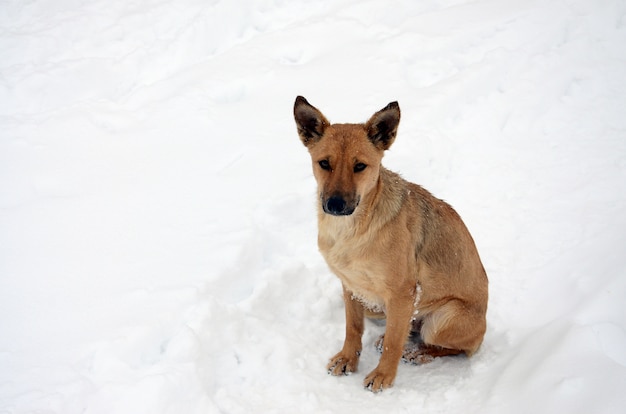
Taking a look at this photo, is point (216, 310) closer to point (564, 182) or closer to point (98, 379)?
point (98, 379)

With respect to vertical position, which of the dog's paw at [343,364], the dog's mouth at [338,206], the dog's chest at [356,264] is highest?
the dog's mouth at [338,206]

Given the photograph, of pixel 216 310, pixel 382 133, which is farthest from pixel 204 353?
pixel 382 133

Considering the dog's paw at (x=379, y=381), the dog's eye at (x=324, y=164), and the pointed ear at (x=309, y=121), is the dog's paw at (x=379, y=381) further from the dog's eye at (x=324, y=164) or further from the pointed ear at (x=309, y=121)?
the pointed ear at (x=309, y=121)

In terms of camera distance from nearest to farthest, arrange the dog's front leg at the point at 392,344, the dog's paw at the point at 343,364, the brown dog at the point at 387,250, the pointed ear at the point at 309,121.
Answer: the brown dog at the point at 387,250 < the dog's front leg at the point at 392,344 < the pointed ear at the point at 309,121 < the dog's paw at the point at 343,364

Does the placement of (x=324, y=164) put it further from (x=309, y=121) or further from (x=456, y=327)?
(x=456, y=327)

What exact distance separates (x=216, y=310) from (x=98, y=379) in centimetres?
115

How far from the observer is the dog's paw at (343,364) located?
4527 millimetres

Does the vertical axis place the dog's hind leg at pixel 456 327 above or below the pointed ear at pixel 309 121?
below

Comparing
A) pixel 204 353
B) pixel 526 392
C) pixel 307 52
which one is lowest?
pixel 204 353

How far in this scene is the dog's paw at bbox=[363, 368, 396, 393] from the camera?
4.33m

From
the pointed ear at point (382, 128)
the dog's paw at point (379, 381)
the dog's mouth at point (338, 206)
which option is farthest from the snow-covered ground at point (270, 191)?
the pointed ear at point (382, 128)

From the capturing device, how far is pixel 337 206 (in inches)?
152

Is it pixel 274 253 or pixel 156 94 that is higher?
pixel 156 94

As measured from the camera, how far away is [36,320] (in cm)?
438
